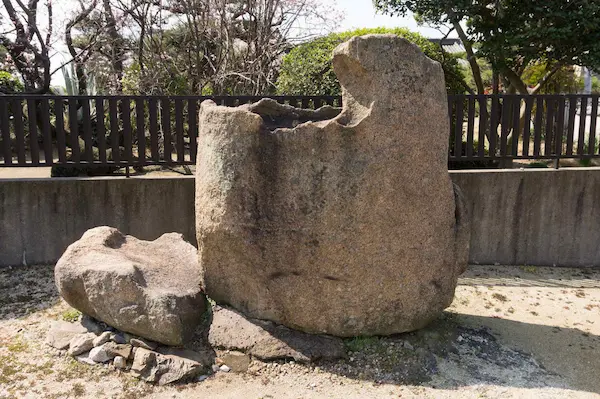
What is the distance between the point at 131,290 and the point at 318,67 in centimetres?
578

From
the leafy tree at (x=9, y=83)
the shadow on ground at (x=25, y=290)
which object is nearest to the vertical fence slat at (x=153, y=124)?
the shadow on ground at (x=25, y=290)

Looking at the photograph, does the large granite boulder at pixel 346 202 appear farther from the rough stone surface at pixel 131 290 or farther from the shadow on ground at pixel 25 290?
the shadow on ground at pixel 25 290

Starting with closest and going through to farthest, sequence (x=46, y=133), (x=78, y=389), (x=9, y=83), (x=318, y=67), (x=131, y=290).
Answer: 1. (x=78, y=389)
2. (x=131, y=290)
3. (x=46, y=133)
4. (x=318, y=67)
5. (x=9, y=83)

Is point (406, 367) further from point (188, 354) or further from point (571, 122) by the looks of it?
point (571, 122)

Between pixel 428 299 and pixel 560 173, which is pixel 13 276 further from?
pixel 560 173

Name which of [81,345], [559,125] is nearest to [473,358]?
[81,345]

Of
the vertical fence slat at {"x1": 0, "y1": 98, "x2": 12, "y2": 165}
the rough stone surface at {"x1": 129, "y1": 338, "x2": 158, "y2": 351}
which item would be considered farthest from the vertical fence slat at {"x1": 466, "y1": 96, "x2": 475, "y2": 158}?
the vertical fence slat at {"x1": 0, "y1": 98, "x2": 12, "y2": 165}

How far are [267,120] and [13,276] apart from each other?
320cm

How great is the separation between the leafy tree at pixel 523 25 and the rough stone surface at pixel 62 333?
7.55 meters

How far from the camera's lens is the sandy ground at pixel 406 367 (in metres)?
3.68

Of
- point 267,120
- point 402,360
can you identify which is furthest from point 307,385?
point 267,120

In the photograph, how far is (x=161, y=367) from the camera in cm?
381

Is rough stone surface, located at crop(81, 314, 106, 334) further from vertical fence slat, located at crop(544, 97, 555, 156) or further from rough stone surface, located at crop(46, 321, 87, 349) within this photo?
vertical fence slat, located at crop(544, 97, 555, 156)

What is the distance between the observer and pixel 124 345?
4.00m
